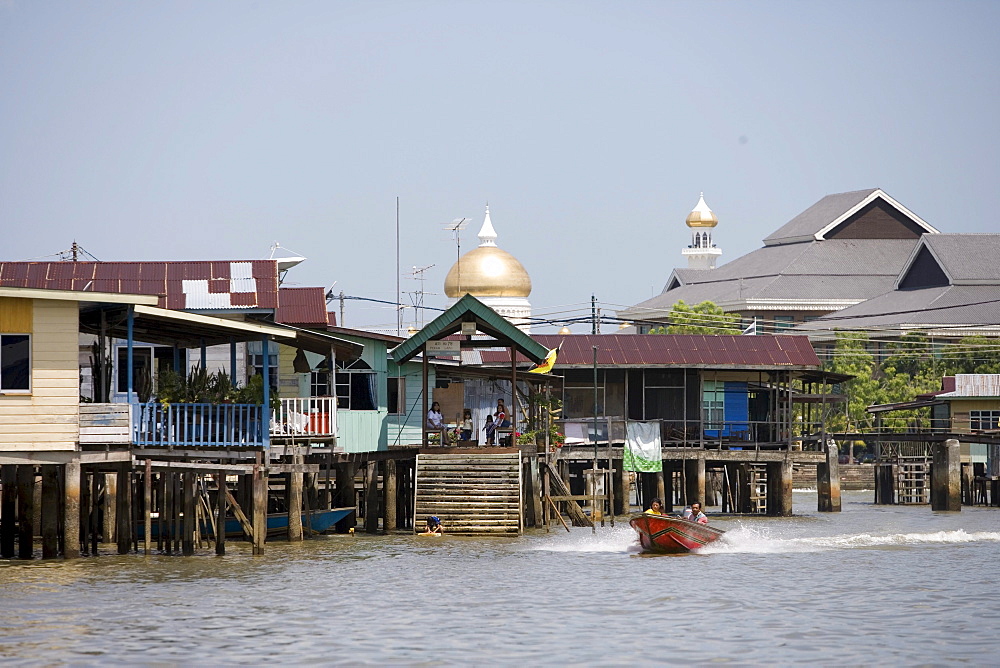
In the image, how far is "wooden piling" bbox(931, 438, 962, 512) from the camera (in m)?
53.0

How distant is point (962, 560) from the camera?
34062mm

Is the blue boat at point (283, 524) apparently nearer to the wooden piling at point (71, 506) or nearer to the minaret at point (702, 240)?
the wooden piling at point (71, 506)

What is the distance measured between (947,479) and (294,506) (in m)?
26.3

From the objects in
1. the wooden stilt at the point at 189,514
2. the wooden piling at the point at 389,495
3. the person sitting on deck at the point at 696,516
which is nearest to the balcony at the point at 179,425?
the wooden stilt at the point at 189,514

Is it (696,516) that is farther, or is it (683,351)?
(683,351)

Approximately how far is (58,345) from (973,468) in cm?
4144

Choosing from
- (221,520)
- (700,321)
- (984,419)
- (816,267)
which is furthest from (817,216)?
(221,520)

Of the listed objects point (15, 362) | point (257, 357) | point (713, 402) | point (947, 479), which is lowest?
point (947, 479)

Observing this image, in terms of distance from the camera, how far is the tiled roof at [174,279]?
39.8 metres

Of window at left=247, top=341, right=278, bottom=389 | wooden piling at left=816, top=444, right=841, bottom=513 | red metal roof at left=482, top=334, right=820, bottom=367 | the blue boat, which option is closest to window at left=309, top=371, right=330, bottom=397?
window at left=247, top=341, right=278, bottom=389

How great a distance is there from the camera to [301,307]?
1654 inches

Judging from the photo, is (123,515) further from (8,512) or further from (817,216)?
(817,216)

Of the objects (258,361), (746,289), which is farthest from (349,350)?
(746,289)

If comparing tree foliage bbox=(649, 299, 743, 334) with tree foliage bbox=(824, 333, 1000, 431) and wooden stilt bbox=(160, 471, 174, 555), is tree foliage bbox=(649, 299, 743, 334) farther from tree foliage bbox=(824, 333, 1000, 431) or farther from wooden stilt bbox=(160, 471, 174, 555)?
wooden stilt bbox=(160, 471, 174, 555)
